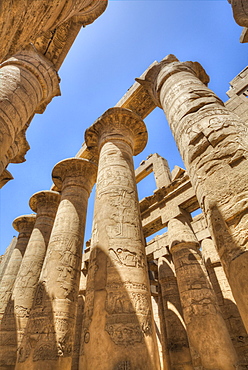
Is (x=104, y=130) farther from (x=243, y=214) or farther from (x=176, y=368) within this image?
(x=176, y=368)

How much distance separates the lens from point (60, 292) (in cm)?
540

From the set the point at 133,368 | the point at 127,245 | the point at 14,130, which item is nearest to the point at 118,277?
the point at 127,245

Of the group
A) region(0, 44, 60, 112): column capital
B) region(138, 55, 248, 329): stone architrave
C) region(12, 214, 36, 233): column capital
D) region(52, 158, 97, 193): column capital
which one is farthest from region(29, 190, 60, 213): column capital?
region(138, 55, 248, 329): stone architrave

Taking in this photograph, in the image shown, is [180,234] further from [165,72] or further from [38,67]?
[38,67]

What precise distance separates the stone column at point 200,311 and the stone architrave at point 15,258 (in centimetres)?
652

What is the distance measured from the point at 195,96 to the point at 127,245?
3.08 m

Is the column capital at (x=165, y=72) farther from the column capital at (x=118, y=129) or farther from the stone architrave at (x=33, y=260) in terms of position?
the stone architrave at (x=33, y=260)

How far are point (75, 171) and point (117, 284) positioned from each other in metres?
5.95

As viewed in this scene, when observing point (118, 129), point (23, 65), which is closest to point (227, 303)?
point (118, 129)

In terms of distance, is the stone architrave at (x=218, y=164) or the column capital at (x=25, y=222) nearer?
the stone architrave at (x=218, y=164)

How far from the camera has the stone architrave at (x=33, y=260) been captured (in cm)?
675

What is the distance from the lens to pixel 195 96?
4074 mm

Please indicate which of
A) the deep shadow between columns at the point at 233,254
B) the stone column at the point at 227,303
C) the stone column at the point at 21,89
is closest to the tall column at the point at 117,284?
the deep shadow between columns at the point at 233,254

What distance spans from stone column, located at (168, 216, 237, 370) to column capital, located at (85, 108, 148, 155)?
379 centimetres
